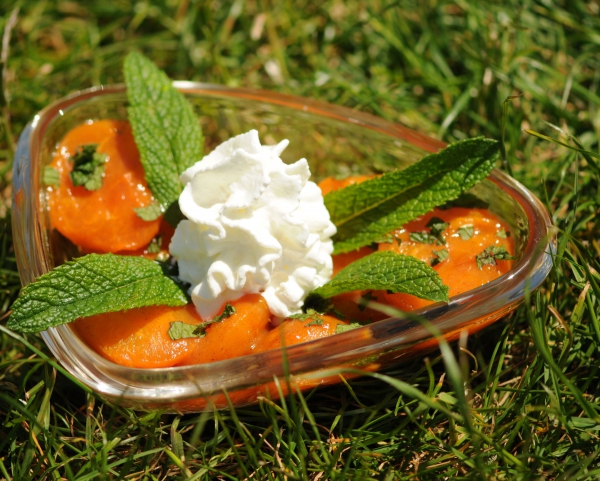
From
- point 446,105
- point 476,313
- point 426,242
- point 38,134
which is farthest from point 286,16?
point 476,313

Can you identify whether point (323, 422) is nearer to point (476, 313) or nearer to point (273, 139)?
point (476, 313)

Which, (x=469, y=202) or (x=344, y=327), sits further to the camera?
(x=469, y=202)

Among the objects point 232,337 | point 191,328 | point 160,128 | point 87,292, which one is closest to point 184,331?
point 191,328

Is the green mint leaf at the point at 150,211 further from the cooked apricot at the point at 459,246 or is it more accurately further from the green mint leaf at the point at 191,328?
the cooked apricot at the point at 459,246

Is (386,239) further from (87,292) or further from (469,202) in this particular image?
(87,292)

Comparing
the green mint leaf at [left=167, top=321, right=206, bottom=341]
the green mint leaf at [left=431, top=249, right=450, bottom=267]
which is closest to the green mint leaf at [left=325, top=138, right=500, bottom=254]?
the green mint leaf at [left=431, top=249, right=450, bottom=267]

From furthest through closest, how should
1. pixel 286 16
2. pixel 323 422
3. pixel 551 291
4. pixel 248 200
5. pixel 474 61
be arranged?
pixel 286 16
pixel 474 61
pixel 551 291
pixel 323 422
pixel 248 200
